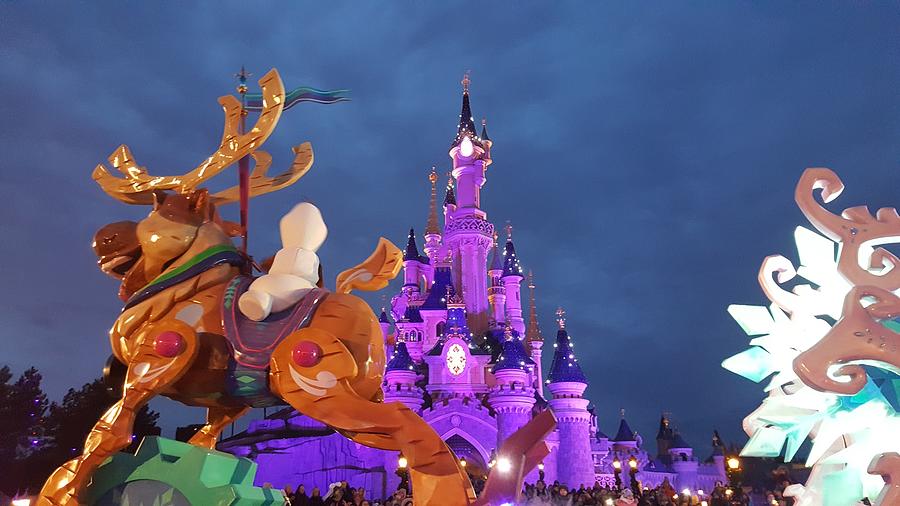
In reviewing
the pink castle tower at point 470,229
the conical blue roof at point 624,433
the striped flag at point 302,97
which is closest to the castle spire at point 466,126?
the pink castle tower at point 470,229

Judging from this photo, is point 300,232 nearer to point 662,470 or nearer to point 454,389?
point 454,389

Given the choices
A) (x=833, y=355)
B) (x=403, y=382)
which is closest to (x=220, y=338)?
(x=833, y=355)

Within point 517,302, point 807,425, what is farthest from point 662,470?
point 807,425

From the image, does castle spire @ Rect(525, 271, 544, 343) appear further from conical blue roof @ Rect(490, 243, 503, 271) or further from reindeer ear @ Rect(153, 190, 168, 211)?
reindeer ear @ Rect(153, 190, 168, 211)

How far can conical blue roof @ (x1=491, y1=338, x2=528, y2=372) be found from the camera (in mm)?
25517

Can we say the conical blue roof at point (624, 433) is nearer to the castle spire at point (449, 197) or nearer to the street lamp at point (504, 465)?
the castle spire at point (449, 197)

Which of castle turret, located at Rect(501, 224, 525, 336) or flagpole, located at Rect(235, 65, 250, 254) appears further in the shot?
castle turret, located at Rect(501, 224, 525, 336)

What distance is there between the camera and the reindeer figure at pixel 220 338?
11.7 feet

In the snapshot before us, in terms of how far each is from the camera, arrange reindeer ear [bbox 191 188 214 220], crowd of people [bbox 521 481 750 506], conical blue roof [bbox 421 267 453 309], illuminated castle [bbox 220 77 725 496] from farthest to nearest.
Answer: conical blue roof [bbox 421 267 453 309], illuminated castle [bbox 220 77 725 496], crowd of people [bbox 521 481 750 506], reindeer ear [bbox 191 188 214 220]

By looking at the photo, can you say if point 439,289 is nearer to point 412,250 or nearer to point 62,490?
point 412,250

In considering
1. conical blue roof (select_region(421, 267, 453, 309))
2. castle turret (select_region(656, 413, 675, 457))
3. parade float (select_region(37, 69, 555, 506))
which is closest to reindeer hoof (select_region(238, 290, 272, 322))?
parade float (select_region(37, 69, 555, 506))

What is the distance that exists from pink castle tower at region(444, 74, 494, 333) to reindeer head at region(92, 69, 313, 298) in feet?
92.1

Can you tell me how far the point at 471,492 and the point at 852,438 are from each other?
2.44 m

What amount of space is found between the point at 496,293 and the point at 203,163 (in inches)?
1199
